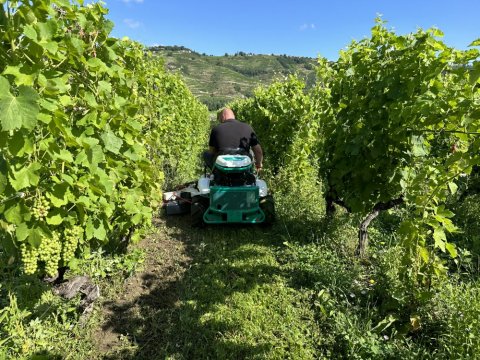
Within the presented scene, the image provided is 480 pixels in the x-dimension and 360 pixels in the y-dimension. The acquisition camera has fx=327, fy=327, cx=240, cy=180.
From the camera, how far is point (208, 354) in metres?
2.78

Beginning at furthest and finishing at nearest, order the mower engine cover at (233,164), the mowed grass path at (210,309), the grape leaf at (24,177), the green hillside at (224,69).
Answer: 1. the green hillside at (224,69)
2. the mower engine cover at (233,164)
3. the mowed grass path at (210,309)
4. the grape leaf at (24,177)

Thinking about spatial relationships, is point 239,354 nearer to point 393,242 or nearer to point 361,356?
point 361,356

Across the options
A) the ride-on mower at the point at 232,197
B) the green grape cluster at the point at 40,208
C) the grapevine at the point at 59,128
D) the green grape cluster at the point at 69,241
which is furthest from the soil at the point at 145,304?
the green grape cluster at the point at 40,208

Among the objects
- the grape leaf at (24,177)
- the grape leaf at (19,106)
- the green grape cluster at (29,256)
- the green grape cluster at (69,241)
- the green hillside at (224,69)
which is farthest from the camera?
the green hillside at (224,69)

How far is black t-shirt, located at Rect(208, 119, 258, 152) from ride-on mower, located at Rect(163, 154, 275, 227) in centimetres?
44

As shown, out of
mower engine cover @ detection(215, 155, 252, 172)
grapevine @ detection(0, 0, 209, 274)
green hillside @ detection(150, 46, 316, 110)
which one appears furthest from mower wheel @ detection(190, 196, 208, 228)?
green hillside @ detection(150, 46, 316, 110)

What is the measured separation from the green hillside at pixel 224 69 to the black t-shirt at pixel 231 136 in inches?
3003

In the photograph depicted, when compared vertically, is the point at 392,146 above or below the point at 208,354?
above

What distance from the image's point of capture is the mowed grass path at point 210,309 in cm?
283

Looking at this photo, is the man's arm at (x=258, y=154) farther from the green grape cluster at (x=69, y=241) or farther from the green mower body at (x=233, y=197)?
the green grape cluster at (x=69, y=241)

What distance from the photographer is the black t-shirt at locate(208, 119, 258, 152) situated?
5535 mm

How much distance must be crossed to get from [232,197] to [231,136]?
46.9 inches

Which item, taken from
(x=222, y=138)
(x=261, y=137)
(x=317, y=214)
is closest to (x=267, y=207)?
(x=317, y=214)

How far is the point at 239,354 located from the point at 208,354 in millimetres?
263
